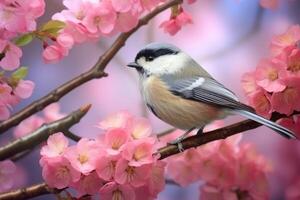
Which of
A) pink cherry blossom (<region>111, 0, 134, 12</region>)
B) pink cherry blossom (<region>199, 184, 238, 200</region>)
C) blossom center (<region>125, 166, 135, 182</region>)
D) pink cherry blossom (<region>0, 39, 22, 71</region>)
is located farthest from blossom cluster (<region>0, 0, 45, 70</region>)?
pink cherry blossom (<region>199, 184, 238, 200</region>)

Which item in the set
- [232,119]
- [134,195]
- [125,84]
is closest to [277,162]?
[232,119]

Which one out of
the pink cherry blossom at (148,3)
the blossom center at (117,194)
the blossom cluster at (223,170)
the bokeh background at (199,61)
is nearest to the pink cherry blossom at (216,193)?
the blossom cluster at (223,170)

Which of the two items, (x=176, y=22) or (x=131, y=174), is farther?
(x=176, y=22)

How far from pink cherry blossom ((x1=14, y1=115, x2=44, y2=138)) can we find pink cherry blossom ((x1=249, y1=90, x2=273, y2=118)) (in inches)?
15.6

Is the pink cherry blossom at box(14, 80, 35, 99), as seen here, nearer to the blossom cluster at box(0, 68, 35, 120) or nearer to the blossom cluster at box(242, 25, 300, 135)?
the blossom cluster at box(0, 68, 35, 120)

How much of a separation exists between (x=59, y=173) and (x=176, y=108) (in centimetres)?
21

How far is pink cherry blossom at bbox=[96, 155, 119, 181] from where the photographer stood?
2.42 ft

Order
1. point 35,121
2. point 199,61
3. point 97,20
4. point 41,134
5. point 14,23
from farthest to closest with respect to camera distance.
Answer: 1. point 199,61
2. point 35,121
3. point 41,134
4. point 97,20
5. point 14,23

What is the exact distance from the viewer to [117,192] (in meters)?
0.77

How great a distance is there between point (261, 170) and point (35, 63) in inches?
18.3

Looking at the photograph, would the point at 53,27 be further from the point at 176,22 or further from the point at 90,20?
the point at 176,22

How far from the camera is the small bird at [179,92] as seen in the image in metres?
0.84

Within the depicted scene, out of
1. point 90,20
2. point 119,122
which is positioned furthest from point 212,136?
point 90,20

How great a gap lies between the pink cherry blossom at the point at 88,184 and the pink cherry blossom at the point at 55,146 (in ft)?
0.16
